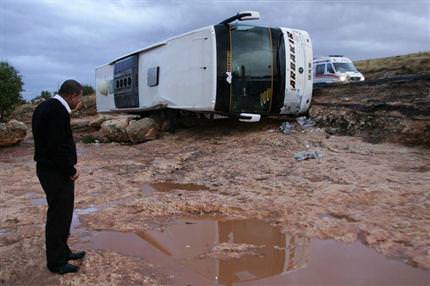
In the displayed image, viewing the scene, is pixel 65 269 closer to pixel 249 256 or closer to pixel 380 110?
pixel 249 256

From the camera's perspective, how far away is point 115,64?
50.1 ft

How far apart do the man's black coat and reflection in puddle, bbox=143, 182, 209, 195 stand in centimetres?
307

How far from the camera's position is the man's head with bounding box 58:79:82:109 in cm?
380

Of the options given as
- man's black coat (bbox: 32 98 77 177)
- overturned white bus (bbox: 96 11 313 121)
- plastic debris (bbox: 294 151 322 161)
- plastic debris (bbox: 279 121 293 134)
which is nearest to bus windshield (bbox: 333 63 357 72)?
overturned white bus (bbox: 96 11 313 121)

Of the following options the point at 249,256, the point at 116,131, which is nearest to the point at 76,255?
the point at 249,256

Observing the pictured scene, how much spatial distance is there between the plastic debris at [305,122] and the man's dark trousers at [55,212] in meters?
7.83

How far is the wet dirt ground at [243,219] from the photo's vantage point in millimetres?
3848

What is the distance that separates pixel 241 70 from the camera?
409 inches

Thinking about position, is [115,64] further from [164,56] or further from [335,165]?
[335,165]

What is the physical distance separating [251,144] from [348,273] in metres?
6.45

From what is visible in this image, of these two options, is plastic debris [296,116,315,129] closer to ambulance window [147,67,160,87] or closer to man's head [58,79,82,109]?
ambulance window [147,67,160,87]

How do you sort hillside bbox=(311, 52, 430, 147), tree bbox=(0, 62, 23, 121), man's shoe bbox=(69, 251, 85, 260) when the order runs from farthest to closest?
tree bbox=(0, 62, 23, 121) → hillside bbox=(311, 52, 430, 147) → man's shoe bbox=(69, 251, 85, 260)

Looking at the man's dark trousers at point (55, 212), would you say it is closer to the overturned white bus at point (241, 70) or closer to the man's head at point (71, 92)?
the man's head at point (71, 92)

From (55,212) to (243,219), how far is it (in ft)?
7.37
